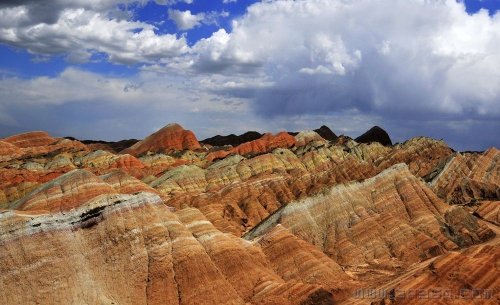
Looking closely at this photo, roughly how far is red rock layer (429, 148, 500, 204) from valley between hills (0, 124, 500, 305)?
348 millimetres

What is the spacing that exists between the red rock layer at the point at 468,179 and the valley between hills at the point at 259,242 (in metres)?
0.35

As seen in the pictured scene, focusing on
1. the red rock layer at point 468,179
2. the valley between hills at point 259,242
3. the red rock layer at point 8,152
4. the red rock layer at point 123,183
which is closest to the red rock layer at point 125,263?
the valley between hills at point 259,242

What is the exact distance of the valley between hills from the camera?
39156 millimetres

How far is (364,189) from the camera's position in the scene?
76.2 metres

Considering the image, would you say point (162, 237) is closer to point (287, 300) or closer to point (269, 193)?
point (287, 300)

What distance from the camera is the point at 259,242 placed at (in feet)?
177

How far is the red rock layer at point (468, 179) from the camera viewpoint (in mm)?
106331

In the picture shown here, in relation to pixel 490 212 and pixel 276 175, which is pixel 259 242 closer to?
pixel 490 212

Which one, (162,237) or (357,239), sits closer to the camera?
(162,237)

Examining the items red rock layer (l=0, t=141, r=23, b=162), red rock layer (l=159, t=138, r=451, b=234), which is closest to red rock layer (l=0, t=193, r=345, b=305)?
red rock layer (l=159, t=138, r=451, b=234)

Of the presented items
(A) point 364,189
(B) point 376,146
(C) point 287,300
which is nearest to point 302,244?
(C) point 287,300

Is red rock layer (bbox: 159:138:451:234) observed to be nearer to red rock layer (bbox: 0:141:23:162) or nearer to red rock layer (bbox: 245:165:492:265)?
red rock layer (bbox: 245:165:492:265)

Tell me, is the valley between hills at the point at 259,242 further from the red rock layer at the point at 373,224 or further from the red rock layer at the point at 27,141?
the red rock layer at the point at 27,141

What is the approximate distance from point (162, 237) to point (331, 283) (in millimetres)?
18050
